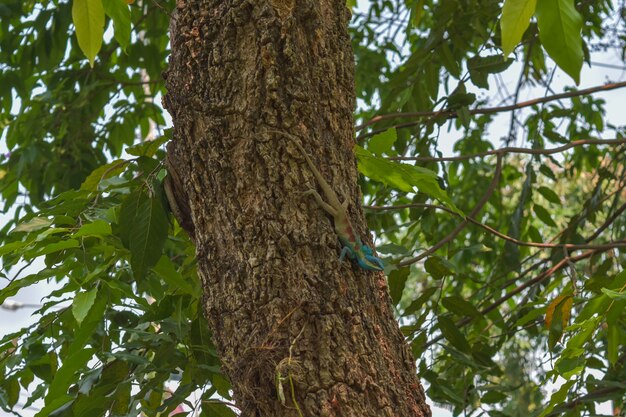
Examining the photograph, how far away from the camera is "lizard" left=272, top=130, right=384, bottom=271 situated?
1360 millimetres

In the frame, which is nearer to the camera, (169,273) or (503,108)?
(169,273)

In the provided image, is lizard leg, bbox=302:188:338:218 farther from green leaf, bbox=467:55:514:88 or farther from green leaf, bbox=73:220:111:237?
green leaf, bbox=467:55:514:88

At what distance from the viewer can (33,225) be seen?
5.67 ft

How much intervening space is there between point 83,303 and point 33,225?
21cm

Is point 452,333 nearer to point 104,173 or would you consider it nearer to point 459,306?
point 459,306

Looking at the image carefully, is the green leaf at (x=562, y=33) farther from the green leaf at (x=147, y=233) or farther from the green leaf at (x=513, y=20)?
the green leaf at (x=147, y=233)

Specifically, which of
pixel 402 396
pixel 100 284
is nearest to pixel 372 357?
pixel 402 396

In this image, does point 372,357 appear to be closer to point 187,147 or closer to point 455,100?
point 187,147

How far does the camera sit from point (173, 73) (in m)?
1.51

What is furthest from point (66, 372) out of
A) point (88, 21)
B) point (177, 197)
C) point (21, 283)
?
point (88, 21)

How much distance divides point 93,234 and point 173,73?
0.37 m

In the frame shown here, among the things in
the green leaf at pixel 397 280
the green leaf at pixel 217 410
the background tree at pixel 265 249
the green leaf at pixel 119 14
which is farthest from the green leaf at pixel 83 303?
the green leaf at pixel 397 280

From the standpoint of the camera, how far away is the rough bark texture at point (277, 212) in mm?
1308

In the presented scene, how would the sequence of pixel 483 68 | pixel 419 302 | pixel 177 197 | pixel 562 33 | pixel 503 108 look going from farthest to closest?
pixel 483 68 < pixel 503 108 < pixel 419 302 < pixel 177 197 < pixel 562 33
